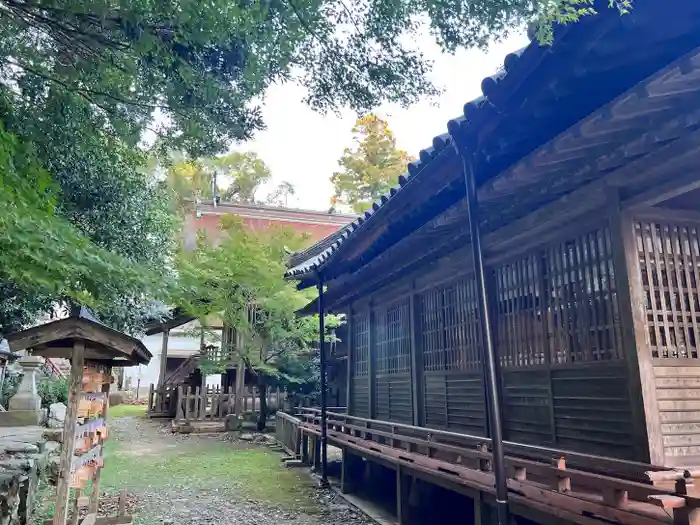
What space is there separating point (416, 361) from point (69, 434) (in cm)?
477

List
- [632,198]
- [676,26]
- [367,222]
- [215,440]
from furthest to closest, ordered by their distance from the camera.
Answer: [215,440], [367,222], [632,198], [676,26]

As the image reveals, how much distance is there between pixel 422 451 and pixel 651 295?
4.07 m

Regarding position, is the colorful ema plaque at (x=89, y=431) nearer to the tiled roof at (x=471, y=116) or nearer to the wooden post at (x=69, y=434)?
the wooden post at (x=69, y=434)

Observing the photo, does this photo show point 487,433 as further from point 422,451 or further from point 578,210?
point 578,210

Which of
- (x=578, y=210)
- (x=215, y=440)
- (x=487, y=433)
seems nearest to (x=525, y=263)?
(x=578, y=210)

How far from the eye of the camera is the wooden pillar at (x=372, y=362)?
31.8 ft

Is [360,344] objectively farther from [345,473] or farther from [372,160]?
[372,160]

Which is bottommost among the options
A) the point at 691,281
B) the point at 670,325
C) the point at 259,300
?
the point at 670,325

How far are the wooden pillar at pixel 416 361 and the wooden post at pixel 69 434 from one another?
15.2ft

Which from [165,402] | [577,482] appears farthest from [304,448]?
[165,402]

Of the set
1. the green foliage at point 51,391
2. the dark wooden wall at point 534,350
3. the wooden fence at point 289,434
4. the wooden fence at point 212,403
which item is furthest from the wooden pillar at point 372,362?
the green foliage at point 51,391

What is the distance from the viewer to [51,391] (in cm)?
1641

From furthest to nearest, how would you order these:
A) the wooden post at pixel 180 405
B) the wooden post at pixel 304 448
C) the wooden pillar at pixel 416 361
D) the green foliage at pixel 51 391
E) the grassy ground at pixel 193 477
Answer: the wooden post at pixel 180 405 < the green foliage at pixel 51 391 < the wooden post at pixel 304 448 < the grassy ground at pixel 193 477 < the wooden pillar at pixel 416 361

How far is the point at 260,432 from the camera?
16.7 meters
